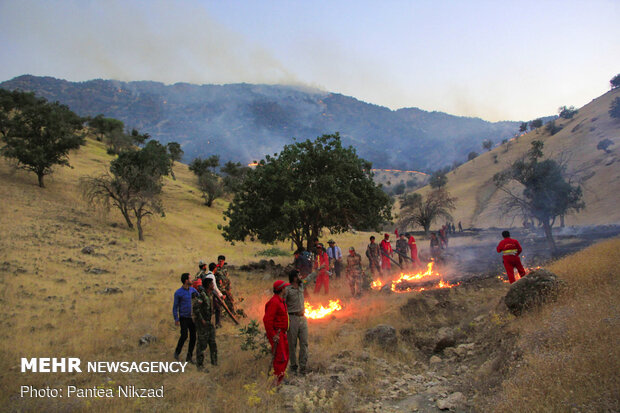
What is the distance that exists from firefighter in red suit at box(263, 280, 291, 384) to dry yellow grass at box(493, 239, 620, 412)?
401 cm

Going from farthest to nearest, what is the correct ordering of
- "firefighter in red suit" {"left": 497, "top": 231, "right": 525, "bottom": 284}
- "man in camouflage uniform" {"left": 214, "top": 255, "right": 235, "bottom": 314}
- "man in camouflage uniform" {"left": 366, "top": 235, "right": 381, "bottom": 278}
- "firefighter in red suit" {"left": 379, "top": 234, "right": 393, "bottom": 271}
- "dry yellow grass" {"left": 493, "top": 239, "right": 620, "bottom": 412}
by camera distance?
"firefighter in red suit" {"left": 379, "top": 234, "right": 393, "bottom": 271} < "man in camouflage uniform" {"left": 366, "top": 235, "right": 381, "bottom": 278} < "man in camouflage uniform" {"left": 214, "top": 255, "right": 235, "bottom": 314} < "firefighter in red suit" {"left": 497, "top": 231, "right": 525, "bottom": 284} < "dry yellow grass" {"left": 493, "top": 239, "right": 620, "bottom": 412}

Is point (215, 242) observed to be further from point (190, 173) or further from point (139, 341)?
point (190, 173)

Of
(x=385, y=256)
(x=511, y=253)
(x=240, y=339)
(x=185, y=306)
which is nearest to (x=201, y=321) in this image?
(x=185, y=306)

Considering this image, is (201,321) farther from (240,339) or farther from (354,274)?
(354,274)

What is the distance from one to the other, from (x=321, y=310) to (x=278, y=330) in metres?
5.56

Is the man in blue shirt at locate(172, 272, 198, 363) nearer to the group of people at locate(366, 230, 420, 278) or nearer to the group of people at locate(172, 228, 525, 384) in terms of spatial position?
the group of people at locate(172, 228, 525, 384)

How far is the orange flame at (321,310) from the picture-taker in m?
12.8

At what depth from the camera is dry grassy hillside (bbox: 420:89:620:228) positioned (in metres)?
43.3

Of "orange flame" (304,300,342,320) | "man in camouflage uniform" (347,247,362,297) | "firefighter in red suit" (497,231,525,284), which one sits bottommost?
"orange flame" (304,300,342,320)

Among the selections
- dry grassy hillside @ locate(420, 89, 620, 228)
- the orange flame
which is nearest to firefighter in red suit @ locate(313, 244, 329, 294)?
the orange flame

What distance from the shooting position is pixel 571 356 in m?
5.68

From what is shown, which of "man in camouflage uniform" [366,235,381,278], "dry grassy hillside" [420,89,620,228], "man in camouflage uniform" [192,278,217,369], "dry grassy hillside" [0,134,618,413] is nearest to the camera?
"dry grassy hillside" [0,134,618,413]

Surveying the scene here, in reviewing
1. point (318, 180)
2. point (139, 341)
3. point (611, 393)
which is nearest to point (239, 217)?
point (318, 180)

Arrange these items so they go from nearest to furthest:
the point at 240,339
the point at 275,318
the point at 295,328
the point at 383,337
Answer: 1. the point at 275,318
2. the point at 295,328
3. the point at 383,337
4. the point at 240,339
